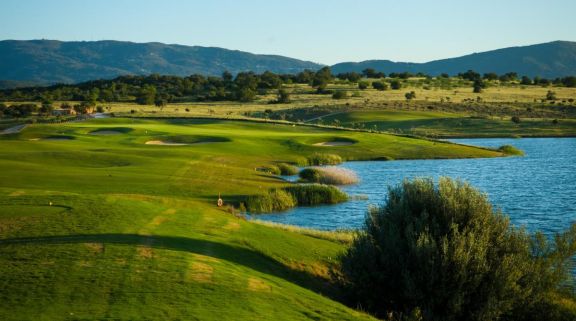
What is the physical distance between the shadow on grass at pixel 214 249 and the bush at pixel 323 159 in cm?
4338

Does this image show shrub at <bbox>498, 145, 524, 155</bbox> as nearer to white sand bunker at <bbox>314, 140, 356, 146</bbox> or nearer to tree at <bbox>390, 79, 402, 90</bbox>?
white sand bunker at <bbox>314, 140, 356, 146</bbox>

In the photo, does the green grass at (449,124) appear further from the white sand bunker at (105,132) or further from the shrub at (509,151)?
the white sand bunker at (105,132)

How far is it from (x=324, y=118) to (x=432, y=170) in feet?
175

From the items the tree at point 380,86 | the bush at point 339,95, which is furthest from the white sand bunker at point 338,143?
the tree at point 380,86

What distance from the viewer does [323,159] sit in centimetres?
6731

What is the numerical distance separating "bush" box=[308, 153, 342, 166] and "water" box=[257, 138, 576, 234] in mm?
1455

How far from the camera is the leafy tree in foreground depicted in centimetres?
1914

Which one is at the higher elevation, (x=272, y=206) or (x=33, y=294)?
(x=33, y=294)

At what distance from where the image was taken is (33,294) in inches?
636

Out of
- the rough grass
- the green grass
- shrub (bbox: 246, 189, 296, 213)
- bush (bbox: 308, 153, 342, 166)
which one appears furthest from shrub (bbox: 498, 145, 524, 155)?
the rough grass

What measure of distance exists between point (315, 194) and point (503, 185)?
55.0 ft

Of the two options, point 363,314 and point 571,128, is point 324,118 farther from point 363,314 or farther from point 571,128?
point 363,314

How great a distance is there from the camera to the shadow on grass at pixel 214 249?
21.1 m

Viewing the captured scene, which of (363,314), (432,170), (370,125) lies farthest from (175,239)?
(370,125)
